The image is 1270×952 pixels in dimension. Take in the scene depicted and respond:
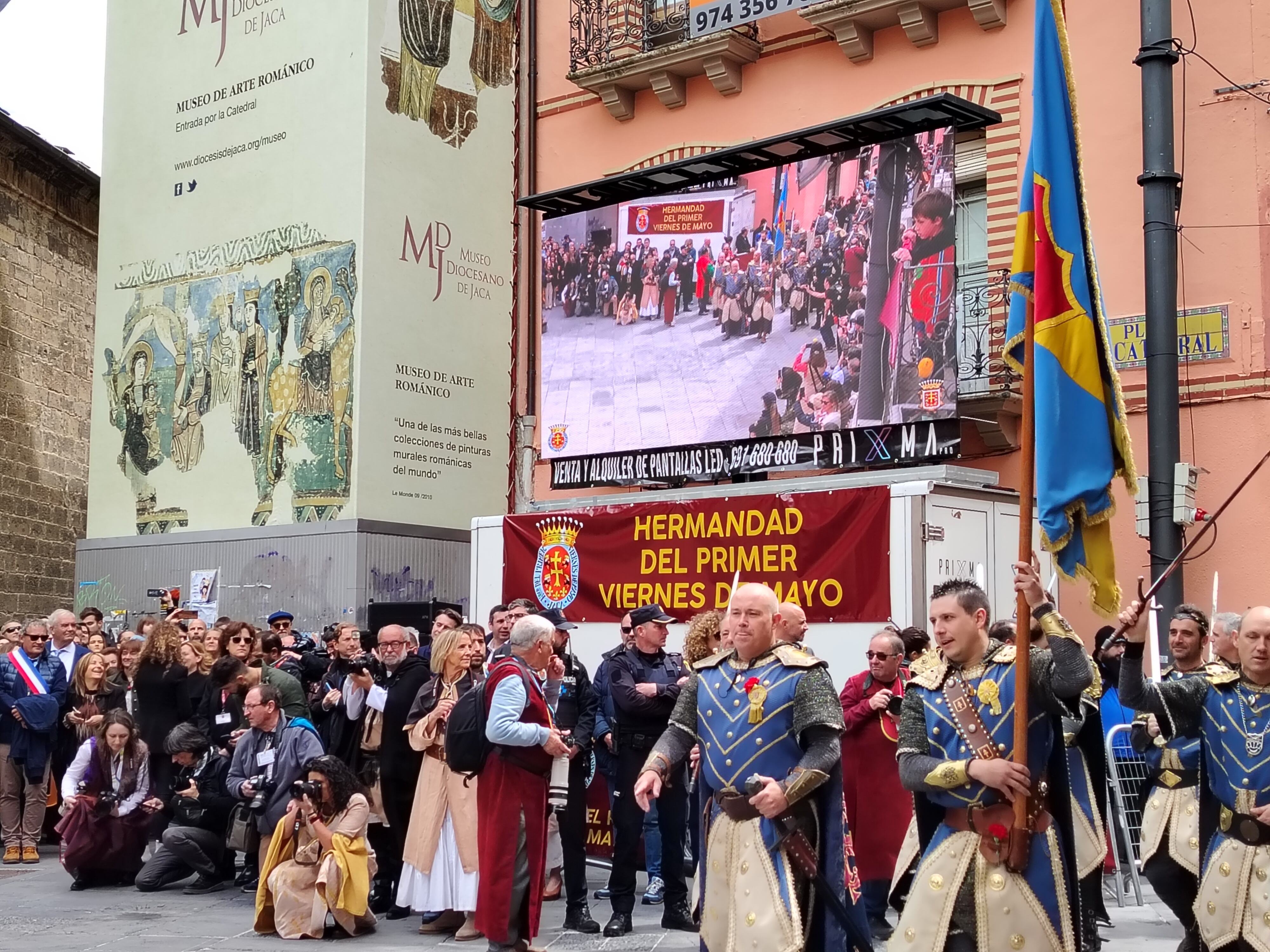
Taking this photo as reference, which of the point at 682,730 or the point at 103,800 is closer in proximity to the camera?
the point at 682,730

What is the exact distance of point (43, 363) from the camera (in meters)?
23.8

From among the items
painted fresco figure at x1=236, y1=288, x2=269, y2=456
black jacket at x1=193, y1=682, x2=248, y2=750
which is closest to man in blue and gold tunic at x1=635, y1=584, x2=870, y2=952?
black jacket at x1=193, y1=682, x2=248, y2=750

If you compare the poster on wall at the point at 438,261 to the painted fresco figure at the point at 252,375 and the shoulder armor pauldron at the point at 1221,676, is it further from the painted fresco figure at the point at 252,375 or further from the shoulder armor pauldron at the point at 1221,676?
the shoulder armor pauldron at the point at 1221,676

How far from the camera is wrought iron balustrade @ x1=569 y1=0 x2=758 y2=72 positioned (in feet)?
59.3

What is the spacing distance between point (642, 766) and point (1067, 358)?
466 cm

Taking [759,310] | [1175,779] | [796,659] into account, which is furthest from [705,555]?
[796,659]

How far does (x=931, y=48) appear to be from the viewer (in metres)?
16.2

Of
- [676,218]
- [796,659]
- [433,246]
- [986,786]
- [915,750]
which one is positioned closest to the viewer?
[986,786]

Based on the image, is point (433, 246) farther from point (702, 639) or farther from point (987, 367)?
point (702, 639)

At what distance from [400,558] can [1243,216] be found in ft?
33.7

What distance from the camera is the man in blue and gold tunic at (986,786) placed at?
5414 mm

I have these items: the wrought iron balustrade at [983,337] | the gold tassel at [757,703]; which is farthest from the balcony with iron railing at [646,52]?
the gold tassel at [757,703]

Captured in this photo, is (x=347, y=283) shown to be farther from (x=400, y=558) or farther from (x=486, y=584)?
(x=486, y=584)

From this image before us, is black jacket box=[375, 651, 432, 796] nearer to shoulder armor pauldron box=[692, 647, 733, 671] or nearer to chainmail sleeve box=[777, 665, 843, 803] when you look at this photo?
shoulder armor pauldron box=[692, 647, 733, 671]
